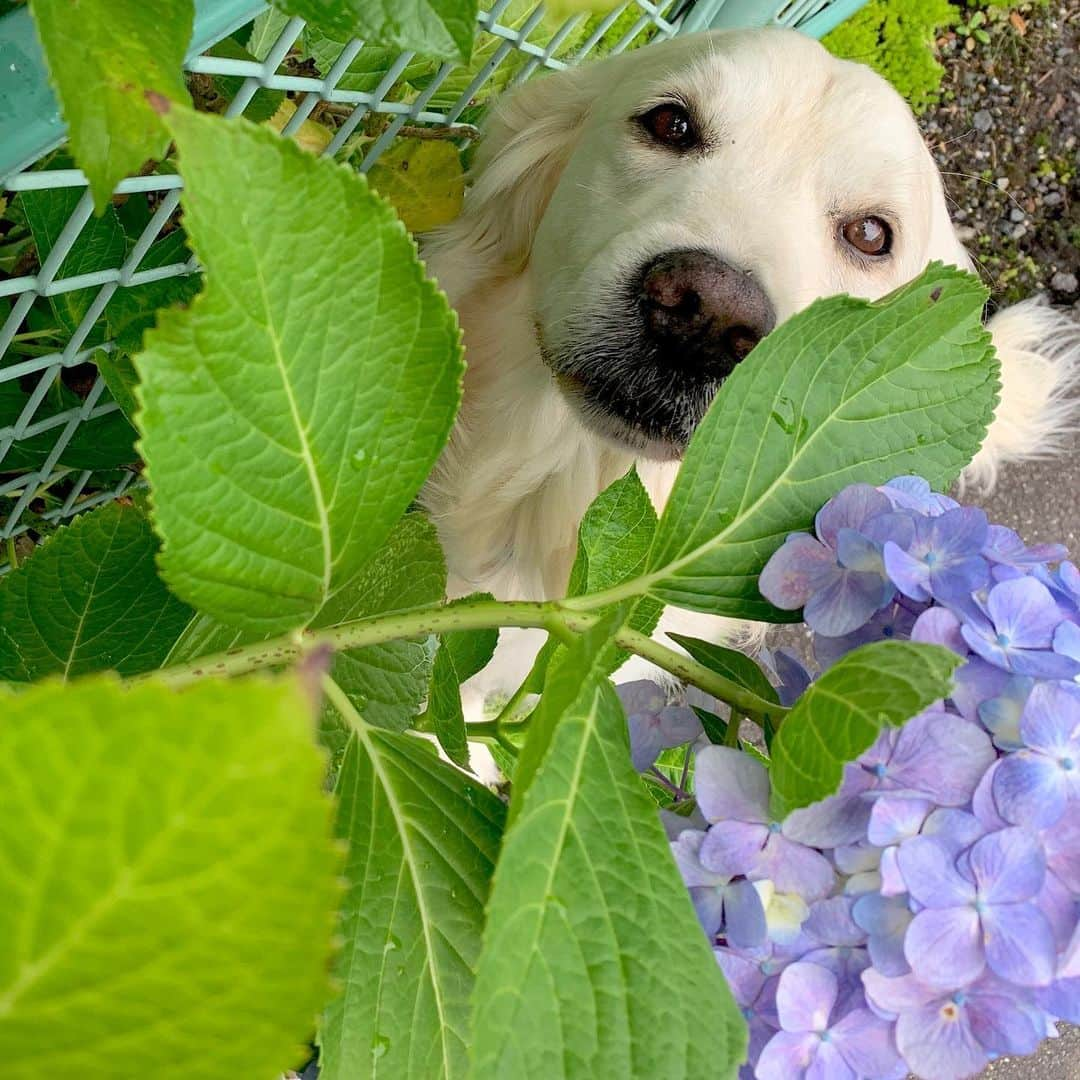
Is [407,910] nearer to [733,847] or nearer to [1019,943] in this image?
[733,847]

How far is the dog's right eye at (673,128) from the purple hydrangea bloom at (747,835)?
99 centimetres

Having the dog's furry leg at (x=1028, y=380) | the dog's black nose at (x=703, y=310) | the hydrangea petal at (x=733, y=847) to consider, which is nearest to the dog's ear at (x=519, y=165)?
Result: the dog's black nose at (x=703, y=310)

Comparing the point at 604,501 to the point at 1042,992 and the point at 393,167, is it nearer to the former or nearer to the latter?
the point at 1042,992

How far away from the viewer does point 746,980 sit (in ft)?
1.49

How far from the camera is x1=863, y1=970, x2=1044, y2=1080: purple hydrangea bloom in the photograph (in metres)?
0.41

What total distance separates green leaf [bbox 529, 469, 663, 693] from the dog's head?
473 mm

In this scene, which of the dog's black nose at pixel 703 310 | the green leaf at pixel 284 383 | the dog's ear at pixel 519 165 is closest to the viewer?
the green leaf at pixel 284 383

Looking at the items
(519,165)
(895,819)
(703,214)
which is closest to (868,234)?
(703,214)

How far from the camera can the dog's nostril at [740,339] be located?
3.47 feet

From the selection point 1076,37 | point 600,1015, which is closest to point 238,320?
point 600,1015

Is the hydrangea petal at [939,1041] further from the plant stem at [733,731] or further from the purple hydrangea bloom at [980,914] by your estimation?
the plant stem at [733,731]

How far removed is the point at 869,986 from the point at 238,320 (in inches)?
14.2

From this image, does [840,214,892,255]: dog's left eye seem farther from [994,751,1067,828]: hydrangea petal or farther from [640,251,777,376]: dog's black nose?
[994,751,1067,828]: hydrangea petal

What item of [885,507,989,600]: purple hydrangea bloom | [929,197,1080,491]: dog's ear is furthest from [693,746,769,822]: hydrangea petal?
[929,197,1080,491]: dog's ear
